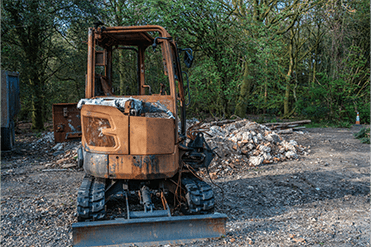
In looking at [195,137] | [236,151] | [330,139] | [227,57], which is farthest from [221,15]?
[195,137]

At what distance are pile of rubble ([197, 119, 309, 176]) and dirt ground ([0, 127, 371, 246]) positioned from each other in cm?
30

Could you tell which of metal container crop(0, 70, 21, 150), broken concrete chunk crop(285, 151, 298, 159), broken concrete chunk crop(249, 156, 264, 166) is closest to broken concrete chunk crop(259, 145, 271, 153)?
broken concrete chunk crop(249, 156, 264, 166)

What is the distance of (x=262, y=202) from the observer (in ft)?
17.6

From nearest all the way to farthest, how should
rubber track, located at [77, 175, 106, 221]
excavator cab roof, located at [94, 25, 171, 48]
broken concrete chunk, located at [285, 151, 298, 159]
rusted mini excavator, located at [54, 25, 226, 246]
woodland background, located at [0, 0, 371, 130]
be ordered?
rusted mini excavator, located at [54, 25, 226, 246] → rubber track, located at [77, 175, 106, 221] → excavator cab roof, located at [94, 25, 171, 48] → broken concrete chunk, located at [285, 151, 298, 159] → woodland background, located at [0, 0, 371, 130]

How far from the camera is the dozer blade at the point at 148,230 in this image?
3367 millimetres

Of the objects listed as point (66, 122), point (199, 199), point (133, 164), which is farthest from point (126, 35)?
point (66, 122)

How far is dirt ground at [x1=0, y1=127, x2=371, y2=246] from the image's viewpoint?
3.84m

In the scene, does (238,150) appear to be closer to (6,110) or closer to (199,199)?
(199,199)

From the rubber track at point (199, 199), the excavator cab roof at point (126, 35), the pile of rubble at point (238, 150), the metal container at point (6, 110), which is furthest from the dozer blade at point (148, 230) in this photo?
the metal container at point (6, 110)

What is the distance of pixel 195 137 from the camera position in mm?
4848

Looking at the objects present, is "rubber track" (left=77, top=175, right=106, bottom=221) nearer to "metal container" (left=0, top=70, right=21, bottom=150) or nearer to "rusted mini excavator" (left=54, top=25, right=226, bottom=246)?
"rusted mini excavator" (left=54, top=25, right=226, bottom=246)

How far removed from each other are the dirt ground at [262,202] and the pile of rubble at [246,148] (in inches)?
11.7

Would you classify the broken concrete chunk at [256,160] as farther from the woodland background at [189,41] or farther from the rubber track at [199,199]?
the rubber track at [199,199]

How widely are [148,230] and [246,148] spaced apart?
5661 mm
